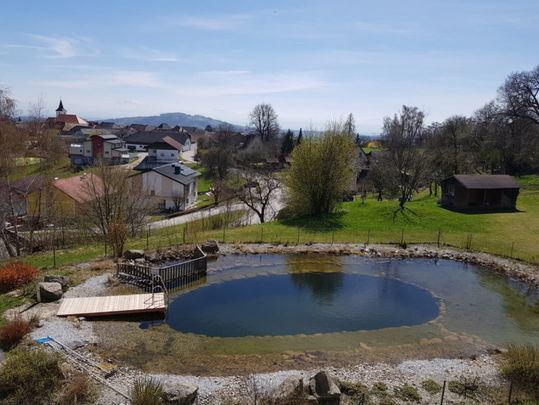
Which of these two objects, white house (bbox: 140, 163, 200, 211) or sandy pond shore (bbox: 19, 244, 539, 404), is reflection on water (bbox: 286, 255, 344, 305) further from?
white house (bbox: 140, 163, 200, 211)

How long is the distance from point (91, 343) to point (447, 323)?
15122 millimetres

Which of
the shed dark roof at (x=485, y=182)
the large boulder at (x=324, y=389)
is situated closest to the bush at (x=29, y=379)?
the large boulder at (x=324, y=389)

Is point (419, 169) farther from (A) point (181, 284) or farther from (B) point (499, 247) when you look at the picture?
(A) point (181, 284)

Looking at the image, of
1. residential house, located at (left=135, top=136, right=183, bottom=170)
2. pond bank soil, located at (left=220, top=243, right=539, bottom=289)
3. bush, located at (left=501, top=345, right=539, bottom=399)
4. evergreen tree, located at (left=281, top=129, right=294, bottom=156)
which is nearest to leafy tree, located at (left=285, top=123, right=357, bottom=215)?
pond bank soil, located at (left=220, top=243, right=539, bottom=289)

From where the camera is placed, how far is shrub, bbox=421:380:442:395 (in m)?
13.2

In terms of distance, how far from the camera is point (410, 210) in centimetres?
3906

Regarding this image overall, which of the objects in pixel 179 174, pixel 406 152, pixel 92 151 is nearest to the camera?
pixel 406 152

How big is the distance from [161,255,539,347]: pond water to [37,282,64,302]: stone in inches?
202

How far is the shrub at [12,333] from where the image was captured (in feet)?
47.7

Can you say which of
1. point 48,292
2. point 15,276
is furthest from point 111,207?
point 48,292

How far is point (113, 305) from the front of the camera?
61.3 ft

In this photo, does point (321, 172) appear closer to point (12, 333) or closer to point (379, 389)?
point (379, 389)

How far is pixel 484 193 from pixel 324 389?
34676 mm

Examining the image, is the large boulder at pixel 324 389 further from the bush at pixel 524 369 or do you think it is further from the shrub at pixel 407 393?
the bush at pixel 524 369
